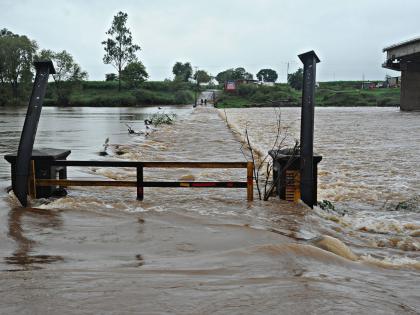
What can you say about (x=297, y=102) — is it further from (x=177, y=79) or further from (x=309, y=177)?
(x=309, y=177)

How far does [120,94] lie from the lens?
11050 cm

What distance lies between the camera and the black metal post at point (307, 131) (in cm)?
823

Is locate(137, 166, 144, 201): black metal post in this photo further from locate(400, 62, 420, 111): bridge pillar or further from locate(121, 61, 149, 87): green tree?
locate(121, 61, 149, 87): green tree

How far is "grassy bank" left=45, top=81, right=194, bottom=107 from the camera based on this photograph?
339 ft

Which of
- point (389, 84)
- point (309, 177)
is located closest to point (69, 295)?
point (309, 177)

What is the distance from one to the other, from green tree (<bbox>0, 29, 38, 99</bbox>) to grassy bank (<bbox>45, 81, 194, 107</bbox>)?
12023 mm

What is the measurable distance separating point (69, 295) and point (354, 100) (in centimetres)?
11262

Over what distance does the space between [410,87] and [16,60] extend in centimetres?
6415

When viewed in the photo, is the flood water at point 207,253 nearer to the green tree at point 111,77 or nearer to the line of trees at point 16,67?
the line of trees at point 16,67

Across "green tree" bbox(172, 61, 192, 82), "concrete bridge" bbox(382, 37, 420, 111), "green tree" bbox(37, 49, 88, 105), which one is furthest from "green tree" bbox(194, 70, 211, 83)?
"concrete bridge" bbox(382, 37, 420, 111)

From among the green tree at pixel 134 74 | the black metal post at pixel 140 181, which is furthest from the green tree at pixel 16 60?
the black metal post at pixel 140 181

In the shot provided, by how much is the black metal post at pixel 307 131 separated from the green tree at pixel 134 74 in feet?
364

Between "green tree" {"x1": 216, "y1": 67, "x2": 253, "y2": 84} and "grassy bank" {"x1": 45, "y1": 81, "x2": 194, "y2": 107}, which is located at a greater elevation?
"green tree" {"x1": 216, "y1": 67, "x2": 253, "y2": 84}

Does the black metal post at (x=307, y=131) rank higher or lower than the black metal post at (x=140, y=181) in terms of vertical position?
higher
